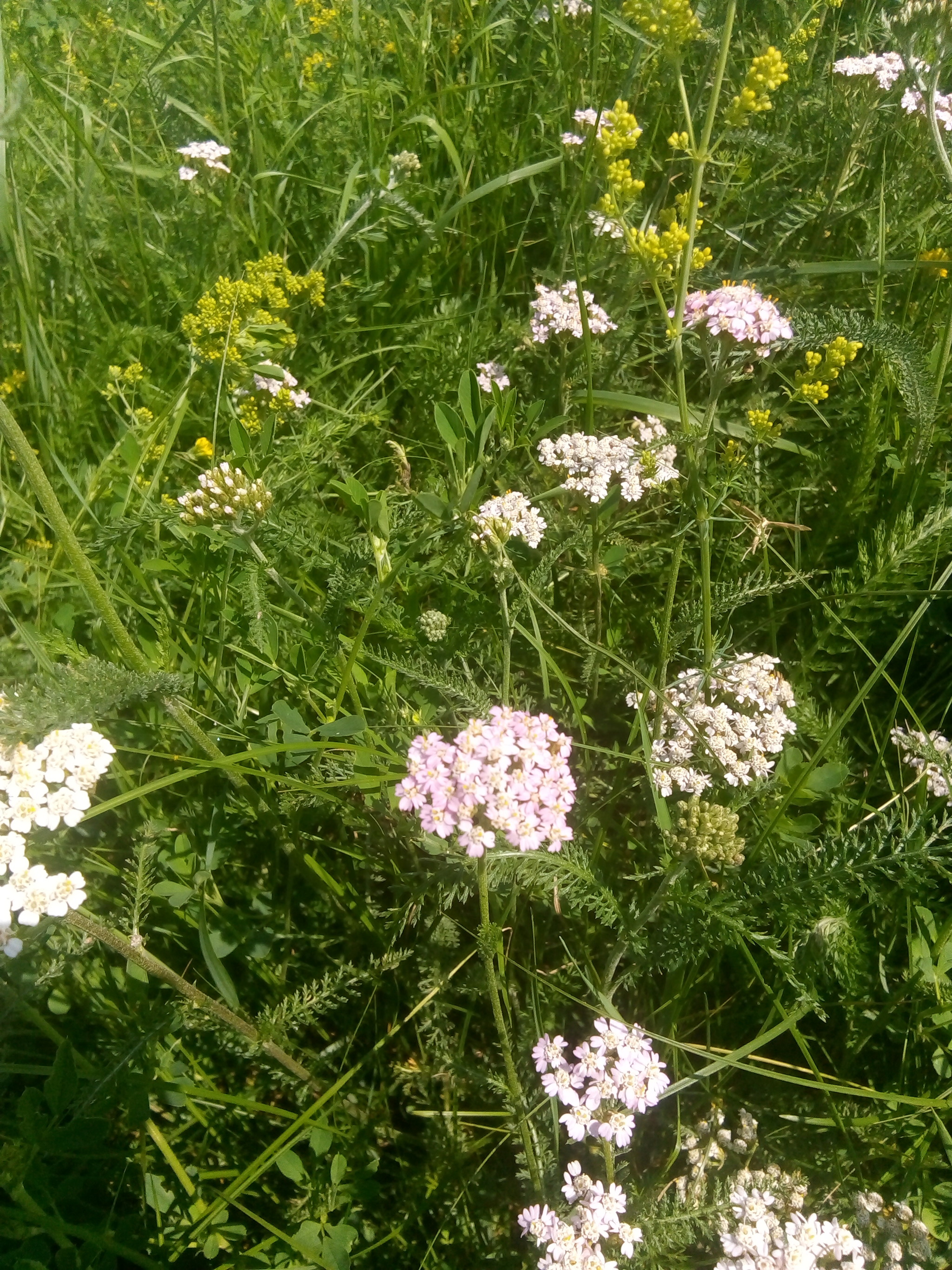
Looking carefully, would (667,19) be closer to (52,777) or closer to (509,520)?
(509,520)

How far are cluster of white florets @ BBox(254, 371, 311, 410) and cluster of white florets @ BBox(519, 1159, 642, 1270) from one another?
2158mm

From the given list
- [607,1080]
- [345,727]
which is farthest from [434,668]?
[607,1080]

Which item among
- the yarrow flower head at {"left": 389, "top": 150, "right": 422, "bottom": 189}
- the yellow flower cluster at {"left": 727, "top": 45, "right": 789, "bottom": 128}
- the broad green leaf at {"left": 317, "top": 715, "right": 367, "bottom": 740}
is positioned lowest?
the broad green leaf at {"left": 317, "top": 715, "right": 367, "bottom": 740}

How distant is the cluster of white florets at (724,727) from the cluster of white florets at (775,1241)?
0.83 metres

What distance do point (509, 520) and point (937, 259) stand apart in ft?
5.66

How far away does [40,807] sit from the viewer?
1.55 metres

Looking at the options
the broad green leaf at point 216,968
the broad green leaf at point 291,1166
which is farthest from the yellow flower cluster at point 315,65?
the broad green leaf at point 291,1166

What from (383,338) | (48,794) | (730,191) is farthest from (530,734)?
(730,191)

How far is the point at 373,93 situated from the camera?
10.5 ft

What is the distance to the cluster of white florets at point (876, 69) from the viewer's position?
8.76 feet

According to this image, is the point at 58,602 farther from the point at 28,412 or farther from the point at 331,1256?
the point at 331,1256

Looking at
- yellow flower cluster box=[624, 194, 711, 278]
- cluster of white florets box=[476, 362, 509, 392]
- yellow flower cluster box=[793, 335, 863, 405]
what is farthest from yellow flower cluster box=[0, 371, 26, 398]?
yellow flower cluster box=[793, 335, 863, 405]

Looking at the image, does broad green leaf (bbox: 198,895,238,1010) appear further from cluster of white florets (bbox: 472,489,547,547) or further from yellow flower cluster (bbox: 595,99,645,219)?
yellow flower cluster (bbox: 595,99,645,219)

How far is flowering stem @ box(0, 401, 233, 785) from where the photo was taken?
56.5 inches
